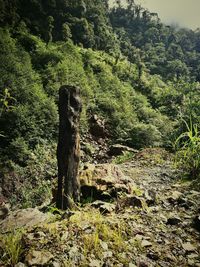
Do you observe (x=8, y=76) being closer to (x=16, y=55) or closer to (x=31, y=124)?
(x=31, y=124)

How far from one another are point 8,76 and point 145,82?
19.3m

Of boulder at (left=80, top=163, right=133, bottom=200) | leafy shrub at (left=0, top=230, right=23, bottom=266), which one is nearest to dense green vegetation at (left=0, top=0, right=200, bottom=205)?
leafy shrub at (left=0, top=230, right=23, bottom=266)

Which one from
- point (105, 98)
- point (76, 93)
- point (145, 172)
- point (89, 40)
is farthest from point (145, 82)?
point (76, 93)

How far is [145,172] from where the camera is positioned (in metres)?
6.05

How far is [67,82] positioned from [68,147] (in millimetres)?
12662

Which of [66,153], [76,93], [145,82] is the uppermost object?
[145,82]

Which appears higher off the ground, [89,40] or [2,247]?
[89,40]

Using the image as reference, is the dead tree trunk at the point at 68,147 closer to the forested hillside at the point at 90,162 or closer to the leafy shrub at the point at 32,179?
the forested hillside at the point at 90,162

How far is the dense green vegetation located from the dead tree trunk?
102 centimetres

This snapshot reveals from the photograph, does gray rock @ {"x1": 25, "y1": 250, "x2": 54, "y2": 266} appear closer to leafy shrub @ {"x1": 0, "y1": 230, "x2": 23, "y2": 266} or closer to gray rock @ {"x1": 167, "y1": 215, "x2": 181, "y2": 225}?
leafy shrub @ {"x1": 0, "y1": 230, "x2": 23, "y2": 266}

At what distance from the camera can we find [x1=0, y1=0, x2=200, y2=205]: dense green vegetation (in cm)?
1041

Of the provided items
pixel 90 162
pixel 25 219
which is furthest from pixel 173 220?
pixel 90 162

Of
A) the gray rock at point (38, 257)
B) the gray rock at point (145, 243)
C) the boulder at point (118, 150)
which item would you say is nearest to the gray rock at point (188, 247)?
→ the gray rock at point (145, 243)

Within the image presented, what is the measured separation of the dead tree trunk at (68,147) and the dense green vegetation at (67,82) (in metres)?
1.02
